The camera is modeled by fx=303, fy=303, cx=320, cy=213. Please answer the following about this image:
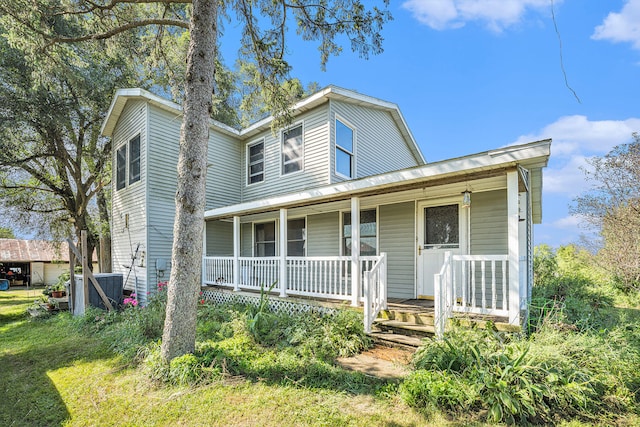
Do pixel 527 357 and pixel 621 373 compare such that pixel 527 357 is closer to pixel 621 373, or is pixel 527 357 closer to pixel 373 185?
pixel 621 373

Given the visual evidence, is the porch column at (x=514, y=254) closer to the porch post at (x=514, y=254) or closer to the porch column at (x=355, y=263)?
the porch post at (x=514, y=254)

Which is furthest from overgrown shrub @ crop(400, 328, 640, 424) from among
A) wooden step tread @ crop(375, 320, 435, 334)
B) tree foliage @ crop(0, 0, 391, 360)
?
tree foliage @ crop(0, 0, 391, 360)

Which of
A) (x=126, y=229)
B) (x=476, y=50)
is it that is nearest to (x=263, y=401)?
(x=126, y=229)

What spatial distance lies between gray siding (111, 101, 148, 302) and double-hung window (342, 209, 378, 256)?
594cm

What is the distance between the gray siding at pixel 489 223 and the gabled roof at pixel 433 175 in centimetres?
86

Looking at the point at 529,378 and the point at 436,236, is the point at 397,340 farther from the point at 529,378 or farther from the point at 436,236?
the point at 436,236

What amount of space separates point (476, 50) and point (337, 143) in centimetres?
674

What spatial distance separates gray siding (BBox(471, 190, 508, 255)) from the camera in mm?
6012

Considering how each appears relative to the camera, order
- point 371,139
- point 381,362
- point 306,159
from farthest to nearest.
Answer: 1. point 371,139
2. point 306,159
3. point 381,362

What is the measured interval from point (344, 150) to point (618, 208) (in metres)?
10.6

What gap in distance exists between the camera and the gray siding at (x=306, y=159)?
8484 mm

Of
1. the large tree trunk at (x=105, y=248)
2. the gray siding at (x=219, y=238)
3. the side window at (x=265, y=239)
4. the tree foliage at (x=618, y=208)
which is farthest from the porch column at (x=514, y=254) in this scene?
the large tree trunk at (x=105, y=248)

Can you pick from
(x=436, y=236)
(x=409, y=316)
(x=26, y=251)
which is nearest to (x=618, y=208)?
(x=436, y=236)

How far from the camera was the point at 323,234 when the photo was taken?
8.81 metres
